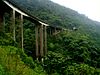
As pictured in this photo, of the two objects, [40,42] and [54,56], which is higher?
[40,42]

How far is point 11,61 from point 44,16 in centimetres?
3406

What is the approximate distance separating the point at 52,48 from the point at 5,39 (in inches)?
467

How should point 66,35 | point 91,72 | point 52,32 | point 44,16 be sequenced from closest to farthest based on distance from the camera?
point 91,72, point 66,35, point 52,32, point 44,16

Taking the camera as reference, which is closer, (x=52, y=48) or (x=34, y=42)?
(x=34, y=42)

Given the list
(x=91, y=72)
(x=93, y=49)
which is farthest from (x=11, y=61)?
(x=93, y=49)

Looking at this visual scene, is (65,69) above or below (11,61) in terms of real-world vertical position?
below

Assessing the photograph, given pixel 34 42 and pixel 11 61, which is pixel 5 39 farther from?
pixel 34 42

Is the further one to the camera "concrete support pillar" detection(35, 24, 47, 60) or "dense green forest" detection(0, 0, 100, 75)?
"concrete support pillar" detection(35, 24, 47, 60)

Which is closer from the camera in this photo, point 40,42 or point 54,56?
point 54,56

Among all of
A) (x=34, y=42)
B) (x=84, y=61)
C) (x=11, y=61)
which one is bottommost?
(x=84, y=61)

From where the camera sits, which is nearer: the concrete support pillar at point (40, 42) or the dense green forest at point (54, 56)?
the dense green forest at point (54, 56)

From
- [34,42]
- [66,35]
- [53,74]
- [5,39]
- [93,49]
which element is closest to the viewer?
[5,39]

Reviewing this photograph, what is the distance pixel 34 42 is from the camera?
76.1 feet

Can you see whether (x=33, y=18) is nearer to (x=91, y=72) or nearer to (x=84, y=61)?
(x=91, y=72)
